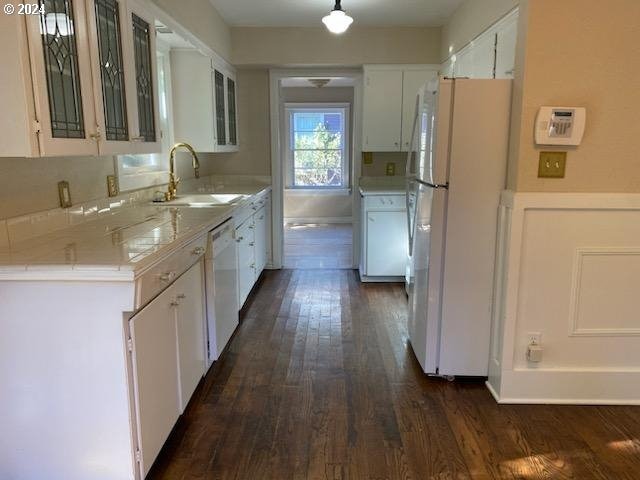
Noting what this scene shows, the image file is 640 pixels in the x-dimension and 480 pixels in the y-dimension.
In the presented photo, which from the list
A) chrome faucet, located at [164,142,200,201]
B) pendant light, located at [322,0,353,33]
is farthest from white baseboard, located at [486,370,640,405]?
chrome faucet, located at [164,142,200,201]

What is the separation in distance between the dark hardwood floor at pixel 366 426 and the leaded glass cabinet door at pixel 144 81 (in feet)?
4.45

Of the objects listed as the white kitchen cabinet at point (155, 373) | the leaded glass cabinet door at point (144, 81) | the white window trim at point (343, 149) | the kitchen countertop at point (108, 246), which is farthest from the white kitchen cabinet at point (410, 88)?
the white window trim at point (343, 149)

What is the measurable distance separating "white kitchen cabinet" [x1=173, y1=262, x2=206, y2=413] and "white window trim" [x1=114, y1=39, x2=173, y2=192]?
86cm

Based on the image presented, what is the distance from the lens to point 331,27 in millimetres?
3186

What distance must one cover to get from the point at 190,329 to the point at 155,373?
1.55 feet

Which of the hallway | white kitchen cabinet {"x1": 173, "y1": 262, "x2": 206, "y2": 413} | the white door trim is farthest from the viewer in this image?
the hallway

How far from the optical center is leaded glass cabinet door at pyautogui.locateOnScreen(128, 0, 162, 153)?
91.7 inches

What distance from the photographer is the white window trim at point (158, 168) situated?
9.45ft

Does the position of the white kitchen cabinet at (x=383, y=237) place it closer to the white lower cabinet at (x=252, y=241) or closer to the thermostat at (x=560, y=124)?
the white lower cabinet at (x=252, y=241)

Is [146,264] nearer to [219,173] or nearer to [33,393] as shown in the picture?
[33,393]

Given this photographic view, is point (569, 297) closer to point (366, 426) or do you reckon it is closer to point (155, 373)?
point (366, 426)

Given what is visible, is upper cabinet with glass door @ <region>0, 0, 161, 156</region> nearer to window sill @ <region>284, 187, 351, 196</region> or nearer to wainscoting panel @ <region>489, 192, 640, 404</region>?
wainscoting panel @ <region>489, 192, 640, 404</region>

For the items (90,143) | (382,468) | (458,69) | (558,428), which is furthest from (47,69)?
(458,69)

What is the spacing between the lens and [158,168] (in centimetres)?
356
